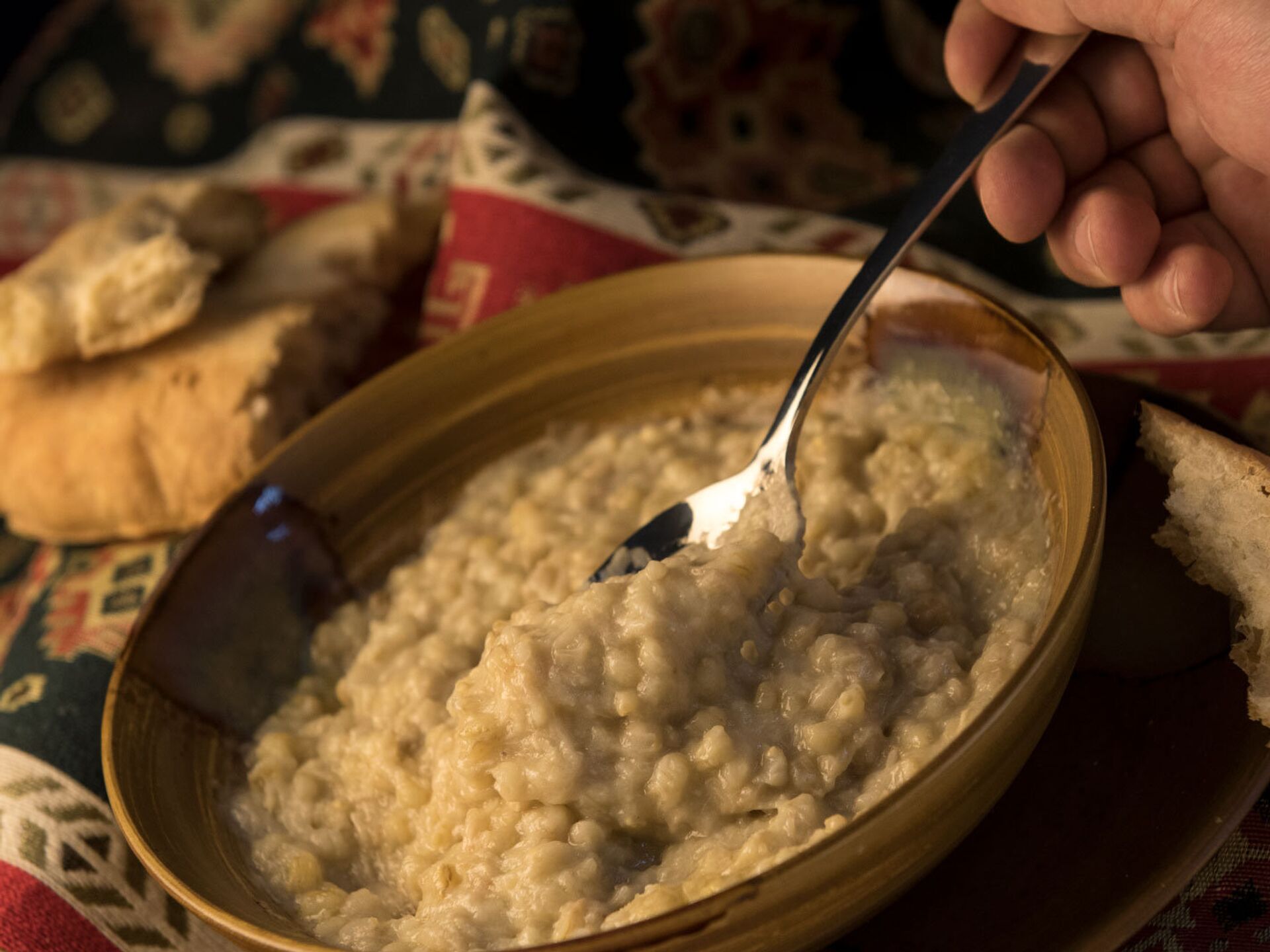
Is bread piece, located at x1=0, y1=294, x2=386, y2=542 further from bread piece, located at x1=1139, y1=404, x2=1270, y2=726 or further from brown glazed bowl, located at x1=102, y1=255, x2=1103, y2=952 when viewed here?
bread piece, located at x1=1139, y1=404, x2=1270, y2=726

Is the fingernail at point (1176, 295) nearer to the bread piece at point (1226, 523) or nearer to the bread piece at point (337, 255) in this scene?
the bread piece at point (1226, 523)

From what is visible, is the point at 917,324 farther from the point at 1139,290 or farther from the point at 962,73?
the point at 962,73

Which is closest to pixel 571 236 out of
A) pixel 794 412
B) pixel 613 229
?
pixel 613 229

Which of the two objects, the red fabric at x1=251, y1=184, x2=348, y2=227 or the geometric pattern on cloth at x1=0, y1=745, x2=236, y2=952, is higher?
the geometric pattern on cloth at x1=0, y1=745, x2=236, y2=952

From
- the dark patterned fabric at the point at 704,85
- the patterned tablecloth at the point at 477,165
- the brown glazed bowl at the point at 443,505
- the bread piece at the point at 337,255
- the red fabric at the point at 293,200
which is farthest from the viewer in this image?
the red fabric at the point at 293,200

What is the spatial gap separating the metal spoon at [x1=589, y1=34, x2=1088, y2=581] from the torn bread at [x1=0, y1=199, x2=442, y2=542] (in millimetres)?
926

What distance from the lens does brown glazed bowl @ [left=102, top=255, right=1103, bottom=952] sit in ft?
3.70

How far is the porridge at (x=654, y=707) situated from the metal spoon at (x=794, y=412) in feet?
0.20

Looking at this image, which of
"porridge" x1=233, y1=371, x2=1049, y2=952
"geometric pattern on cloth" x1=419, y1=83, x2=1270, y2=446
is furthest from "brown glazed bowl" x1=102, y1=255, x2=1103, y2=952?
"geometric pattern on cloth" x1=419, y1=83, x2=1270, y2=446

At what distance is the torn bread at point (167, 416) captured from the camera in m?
2.28

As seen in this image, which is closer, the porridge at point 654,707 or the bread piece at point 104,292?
the porridge at point 654,707

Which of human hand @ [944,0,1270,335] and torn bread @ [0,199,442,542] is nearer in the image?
human hand @ [944,0,1270,335]

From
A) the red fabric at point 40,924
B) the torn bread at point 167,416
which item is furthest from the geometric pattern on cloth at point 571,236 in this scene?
the red fabric at point 40,924

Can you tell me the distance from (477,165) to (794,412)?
3.93 ft
